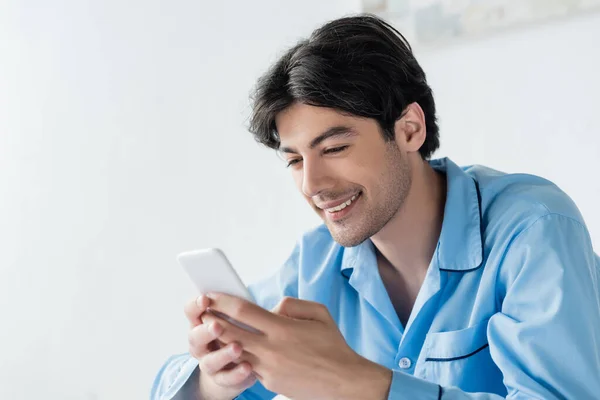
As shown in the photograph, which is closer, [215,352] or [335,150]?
[215,352]

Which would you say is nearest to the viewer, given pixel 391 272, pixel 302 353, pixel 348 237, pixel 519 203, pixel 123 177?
pixel 302 353

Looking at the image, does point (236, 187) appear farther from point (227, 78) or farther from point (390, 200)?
point (390, 200)

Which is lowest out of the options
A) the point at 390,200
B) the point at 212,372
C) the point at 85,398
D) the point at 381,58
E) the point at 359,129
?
the point at 85,398

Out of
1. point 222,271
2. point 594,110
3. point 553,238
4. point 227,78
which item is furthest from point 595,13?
point 222,271

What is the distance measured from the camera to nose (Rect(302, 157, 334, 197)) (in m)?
1.41

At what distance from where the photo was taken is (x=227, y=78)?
2633mm

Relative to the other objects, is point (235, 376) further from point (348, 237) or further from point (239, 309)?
point (348, 237)

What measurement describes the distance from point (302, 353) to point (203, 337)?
18cm

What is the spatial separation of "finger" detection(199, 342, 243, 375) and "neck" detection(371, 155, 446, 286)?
1.54 feet

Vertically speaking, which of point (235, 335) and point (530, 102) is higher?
point (530, 102)

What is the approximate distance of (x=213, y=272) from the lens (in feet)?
3.59

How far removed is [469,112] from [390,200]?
2.65ft

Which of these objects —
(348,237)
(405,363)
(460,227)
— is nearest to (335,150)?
(348,237)

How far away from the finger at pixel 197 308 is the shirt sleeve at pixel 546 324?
29 centimetres
